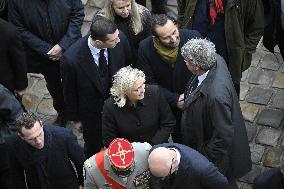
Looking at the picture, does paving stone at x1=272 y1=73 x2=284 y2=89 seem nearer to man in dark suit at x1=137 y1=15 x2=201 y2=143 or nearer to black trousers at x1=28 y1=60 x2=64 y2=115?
man in dark suit at x1=137 y1=15 x2=201 y2=143

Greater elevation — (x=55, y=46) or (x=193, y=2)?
(x=193, y=2)

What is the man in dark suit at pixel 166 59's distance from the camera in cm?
559

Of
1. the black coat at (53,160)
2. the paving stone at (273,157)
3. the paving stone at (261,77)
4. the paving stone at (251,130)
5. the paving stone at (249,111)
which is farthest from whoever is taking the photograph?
the paving stone at (261,77)

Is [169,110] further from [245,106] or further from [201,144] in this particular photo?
[245,106]

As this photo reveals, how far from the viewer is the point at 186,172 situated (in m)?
4.88

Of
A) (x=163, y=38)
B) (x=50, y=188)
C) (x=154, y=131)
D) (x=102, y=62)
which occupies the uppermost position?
(x=163, y=38)

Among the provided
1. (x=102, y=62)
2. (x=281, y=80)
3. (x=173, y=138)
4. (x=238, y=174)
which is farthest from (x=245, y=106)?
(x=102, y=62)

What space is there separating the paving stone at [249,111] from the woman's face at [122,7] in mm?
2153

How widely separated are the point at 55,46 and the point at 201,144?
227cm

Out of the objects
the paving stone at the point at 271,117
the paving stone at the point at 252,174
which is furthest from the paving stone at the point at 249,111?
the paving stone at the point at 252,174

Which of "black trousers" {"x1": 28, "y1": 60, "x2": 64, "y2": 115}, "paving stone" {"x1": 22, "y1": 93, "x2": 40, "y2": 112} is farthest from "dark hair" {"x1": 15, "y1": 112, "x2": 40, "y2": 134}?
"paving stone" {"x1": 22, "y1": 93, "x2": 40, "y2": 112}

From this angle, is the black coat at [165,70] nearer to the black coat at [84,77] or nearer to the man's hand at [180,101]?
the man's hand at [180,101]

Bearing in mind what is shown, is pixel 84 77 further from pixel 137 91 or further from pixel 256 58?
pixel 256 58

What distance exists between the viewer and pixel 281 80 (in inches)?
300
